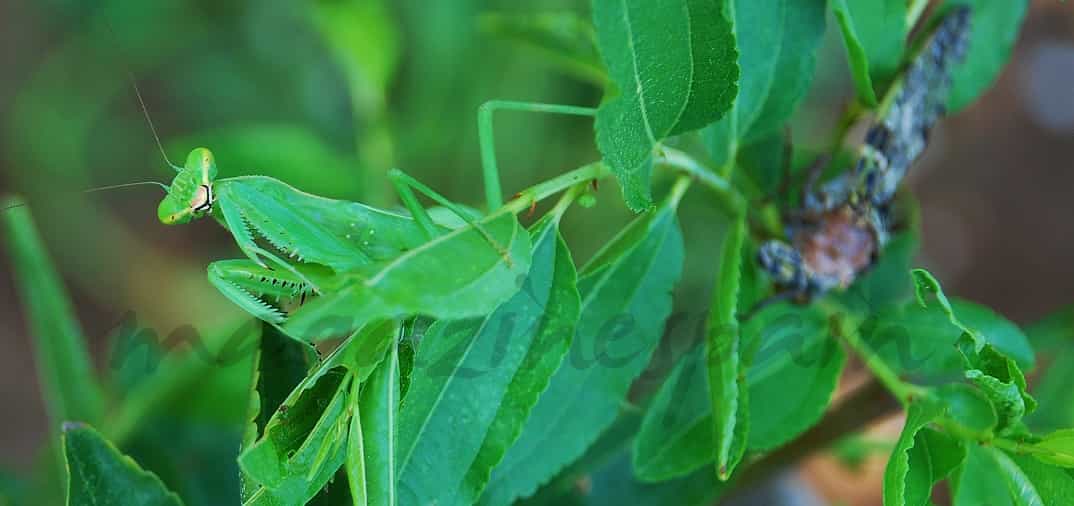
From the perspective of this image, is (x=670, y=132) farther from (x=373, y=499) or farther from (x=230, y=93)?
(x=230, y=93)

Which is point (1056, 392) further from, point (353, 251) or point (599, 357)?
point (353, 251)

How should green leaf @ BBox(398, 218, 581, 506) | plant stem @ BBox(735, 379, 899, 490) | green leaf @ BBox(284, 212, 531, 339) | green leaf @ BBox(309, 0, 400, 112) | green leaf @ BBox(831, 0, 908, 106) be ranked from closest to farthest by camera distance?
green leaf @ BBox(284, 212, 531, 339)
green leaf @ BBox(398, 218, 581, 506)
green leaf @ BBox(831, 0, 908, 106)
plant stem @ BBox(735, 379, 899, 490)
green leaf @ BBox(309, 0, 400, 112)

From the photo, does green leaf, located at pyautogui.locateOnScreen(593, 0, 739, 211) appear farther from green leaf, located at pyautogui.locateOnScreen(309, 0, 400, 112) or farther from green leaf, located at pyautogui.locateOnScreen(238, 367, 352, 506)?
green leaf, located at pyautogui.locateOnScreen(309, 0, 400, 112)

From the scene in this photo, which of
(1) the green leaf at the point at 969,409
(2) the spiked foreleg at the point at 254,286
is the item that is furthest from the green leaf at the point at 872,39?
(2) the spiked foreleg at the point at 254,286

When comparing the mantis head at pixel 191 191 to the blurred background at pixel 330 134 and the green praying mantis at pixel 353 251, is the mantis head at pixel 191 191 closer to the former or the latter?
the green praying mantis at pixel 353 251

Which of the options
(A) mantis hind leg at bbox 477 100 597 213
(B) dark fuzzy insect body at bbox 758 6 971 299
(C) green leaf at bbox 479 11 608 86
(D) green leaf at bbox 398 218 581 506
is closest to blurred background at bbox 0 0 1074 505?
(C) green leaf at bbox 479 11 608 86

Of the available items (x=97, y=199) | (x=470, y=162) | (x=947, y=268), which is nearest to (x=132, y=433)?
(x=470, y=162)
